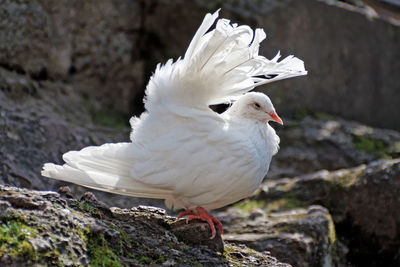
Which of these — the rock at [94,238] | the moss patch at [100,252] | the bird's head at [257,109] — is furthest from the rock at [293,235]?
the moss patch at [100,252]

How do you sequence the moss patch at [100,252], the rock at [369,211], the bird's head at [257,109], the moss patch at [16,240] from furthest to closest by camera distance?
the rock at [369,211]
the bird's head at [257,109]
the moss patch at [100,252]
the moss patch at [16,240]

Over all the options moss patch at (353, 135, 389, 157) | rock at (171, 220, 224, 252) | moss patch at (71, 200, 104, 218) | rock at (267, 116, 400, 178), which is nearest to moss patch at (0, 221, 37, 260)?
moss patch at (71, 200, 104, 218)

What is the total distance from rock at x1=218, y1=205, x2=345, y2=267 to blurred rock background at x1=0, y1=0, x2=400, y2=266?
0.01 metres

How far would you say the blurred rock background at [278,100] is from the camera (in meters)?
6.05

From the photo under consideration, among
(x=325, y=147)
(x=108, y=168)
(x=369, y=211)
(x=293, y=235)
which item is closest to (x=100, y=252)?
(x=108, y=168)

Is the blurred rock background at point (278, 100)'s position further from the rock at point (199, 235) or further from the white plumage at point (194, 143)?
the white plumage at point (194, 143)

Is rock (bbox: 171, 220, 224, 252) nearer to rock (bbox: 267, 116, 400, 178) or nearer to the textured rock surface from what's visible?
rock (bbox: 267, 116, 400, 178)

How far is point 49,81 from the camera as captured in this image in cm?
778

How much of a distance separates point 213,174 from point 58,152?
2980 mm

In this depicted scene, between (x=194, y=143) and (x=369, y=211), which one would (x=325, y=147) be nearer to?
(x=369, y=211)

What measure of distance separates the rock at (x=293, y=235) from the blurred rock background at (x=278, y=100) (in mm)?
11

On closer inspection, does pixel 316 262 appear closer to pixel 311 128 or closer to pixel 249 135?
pixel 249 135

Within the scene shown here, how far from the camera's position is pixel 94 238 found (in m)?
3.69

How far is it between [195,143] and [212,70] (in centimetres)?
55
